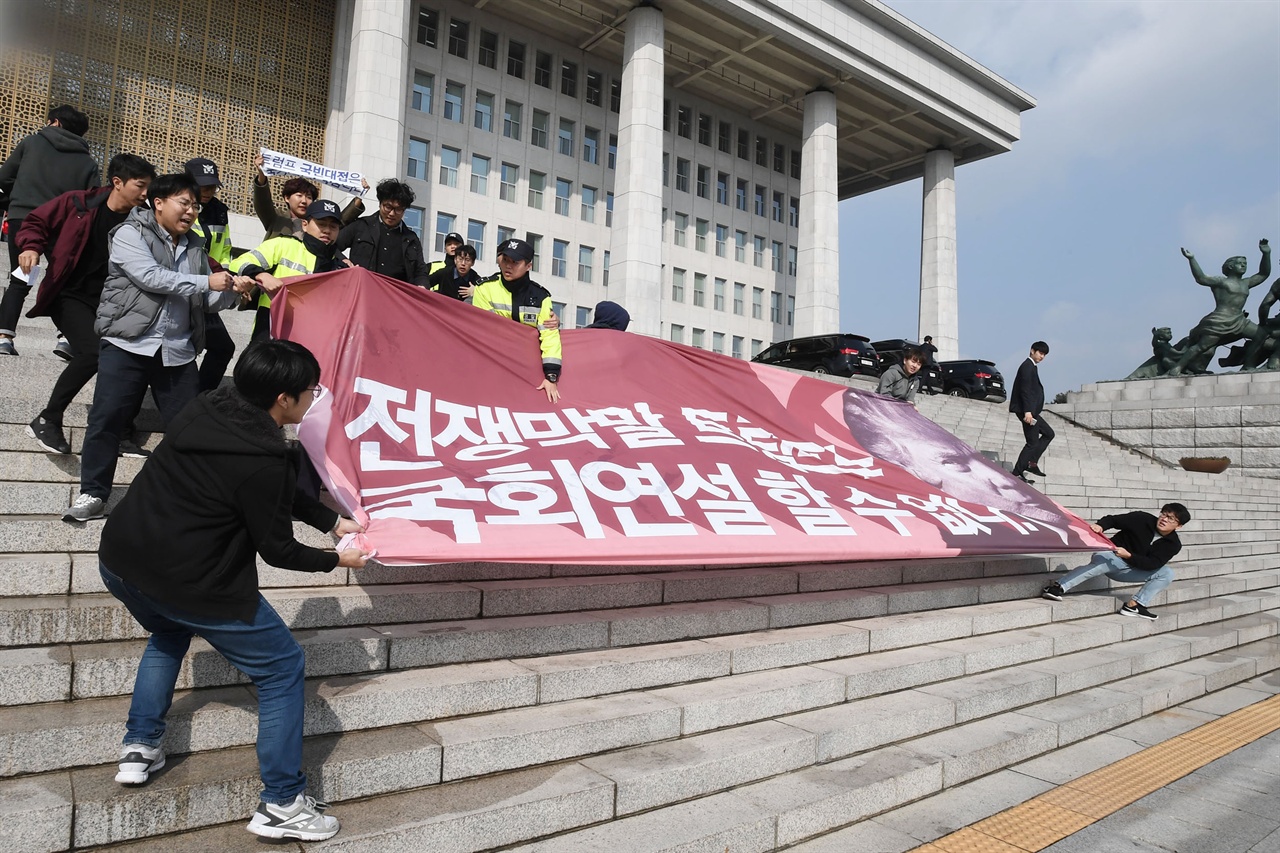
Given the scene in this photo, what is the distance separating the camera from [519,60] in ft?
114

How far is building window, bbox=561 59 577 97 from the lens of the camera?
35969 millimetres

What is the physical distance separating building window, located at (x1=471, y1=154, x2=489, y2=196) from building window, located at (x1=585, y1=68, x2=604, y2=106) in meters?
6.50

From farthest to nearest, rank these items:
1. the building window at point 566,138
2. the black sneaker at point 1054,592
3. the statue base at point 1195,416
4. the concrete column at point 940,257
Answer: the concrete column at point 940,257 → the building window at point 566,138 → the statue base at point 1195,416 → the black sneaker at point 1054,592

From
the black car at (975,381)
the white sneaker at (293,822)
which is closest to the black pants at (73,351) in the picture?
the white sneaker at (293,822)

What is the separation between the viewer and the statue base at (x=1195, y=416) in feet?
65.8

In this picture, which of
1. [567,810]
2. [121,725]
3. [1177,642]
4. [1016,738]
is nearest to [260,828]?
[121,725]

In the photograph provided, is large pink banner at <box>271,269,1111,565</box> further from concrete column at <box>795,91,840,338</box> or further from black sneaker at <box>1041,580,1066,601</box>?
concrete column at <box>795,91,840,338</box>

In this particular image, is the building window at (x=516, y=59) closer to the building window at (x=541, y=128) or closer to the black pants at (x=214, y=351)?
the building window at (x=541, y=128)

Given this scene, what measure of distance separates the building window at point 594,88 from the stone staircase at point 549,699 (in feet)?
115

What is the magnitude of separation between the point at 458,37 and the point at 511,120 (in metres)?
3.77

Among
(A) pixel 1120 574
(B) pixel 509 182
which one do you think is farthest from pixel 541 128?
(A) pixel 1120 574

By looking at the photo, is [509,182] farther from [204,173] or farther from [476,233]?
[204,173]

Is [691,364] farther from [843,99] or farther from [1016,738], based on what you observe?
[843,99]

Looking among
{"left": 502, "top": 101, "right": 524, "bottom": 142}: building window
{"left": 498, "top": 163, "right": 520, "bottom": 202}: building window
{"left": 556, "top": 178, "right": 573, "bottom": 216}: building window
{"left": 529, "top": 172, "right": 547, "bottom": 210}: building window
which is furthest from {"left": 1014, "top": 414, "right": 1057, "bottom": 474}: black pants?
{"left": 502, "top": 101, "right": 524, "bottom": 142}: building window
